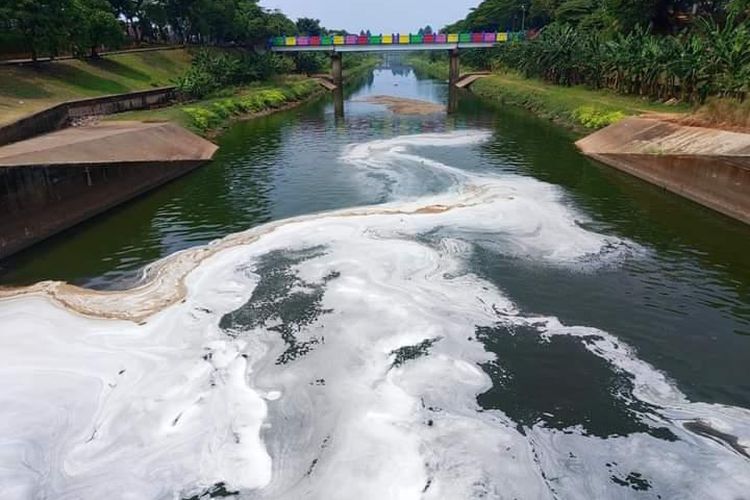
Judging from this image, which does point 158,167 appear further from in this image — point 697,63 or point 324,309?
point 697,63

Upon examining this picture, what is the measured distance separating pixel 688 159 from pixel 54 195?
84.9 ft

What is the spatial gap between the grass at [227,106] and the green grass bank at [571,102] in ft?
80.5

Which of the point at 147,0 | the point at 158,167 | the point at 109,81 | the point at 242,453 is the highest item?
the point at 147,0

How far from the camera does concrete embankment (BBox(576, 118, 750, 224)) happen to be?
21.1 m

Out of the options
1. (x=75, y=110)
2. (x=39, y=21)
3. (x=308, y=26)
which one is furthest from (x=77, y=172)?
(x=308, y=26)

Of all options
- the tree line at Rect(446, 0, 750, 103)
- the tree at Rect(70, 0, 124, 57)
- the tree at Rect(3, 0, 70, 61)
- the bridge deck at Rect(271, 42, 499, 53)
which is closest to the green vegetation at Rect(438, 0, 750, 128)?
the tree line at Rect(446, 0, 750, 103)

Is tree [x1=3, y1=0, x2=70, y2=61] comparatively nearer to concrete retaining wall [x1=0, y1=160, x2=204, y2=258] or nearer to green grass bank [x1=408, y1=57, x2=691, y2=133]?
concrete retaining wall [x1=0, y1=160, x2=204, y2=258]

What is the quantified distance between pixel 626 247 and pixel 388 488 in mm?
13335

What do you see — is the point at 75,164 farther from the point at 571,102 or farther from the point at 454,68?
the point at 454,68

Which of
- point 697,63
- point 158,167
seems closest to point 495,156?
point 697,63

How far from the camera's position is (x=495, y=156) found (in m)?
33.1

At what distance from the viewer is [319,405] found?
34.1ft

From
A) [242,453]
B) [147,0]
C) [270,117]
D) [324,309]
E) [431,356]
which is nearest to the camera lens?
[242,453]

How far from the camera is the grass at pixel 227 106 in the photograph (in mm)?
37969
